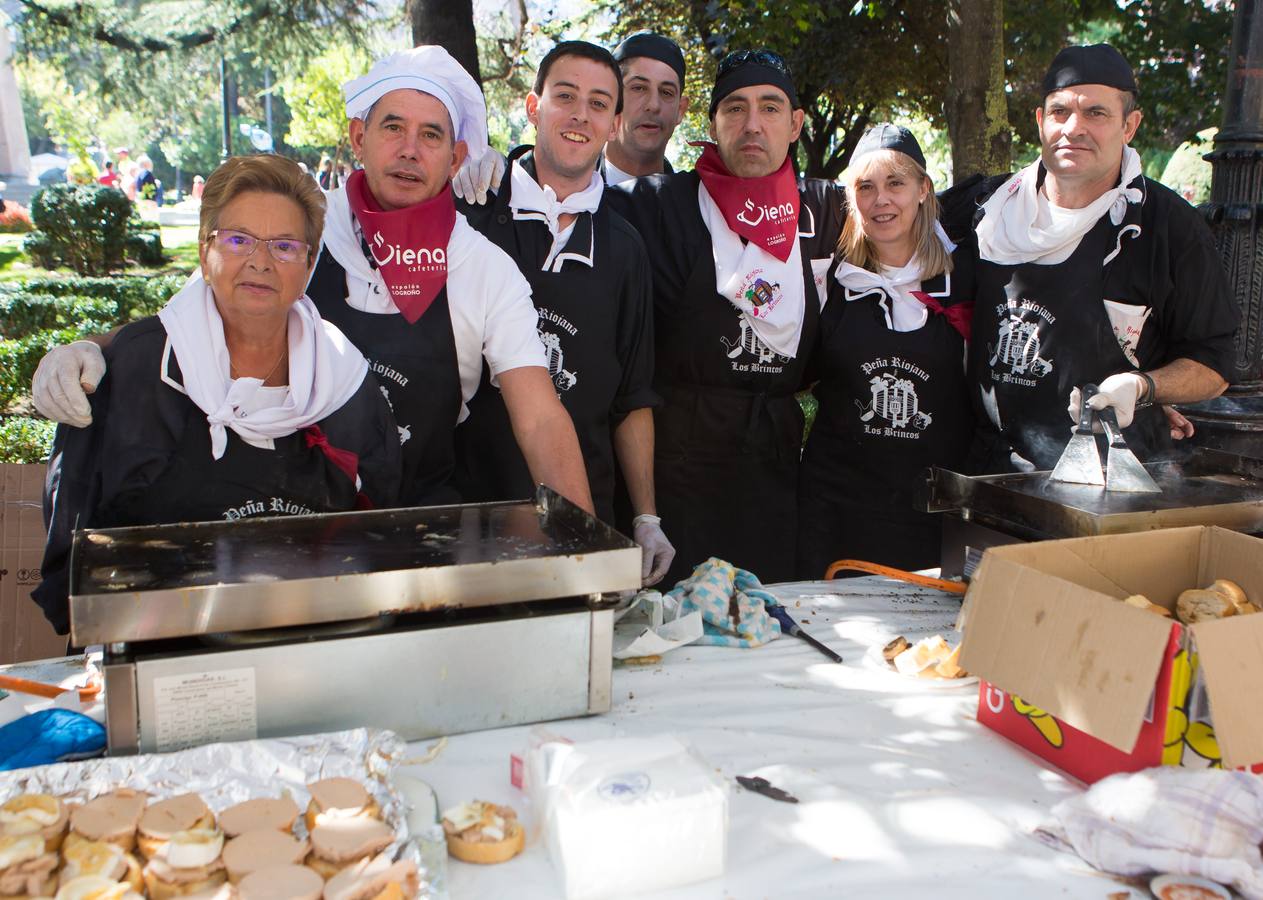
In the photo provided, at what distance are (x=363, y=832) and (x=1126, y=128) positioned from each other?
8.26ft

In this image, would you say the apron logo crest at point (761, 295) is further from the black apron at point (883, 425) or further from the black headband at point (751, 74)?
the black headband at point (751, 74)

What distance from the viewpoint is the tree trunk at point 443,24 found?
5.77 meters

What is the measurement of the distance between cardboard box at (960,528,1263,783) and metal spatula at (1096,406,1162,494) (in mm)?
368

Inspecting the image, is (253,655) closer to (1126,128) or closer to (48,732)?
(48,732)

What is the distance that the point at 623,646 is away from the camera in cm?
184

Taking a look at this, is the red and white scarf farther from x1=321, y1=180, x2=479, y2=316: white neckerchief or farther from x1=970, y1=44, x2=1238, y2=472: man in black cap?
x1=321, y1=180, x2=479, y2=316: white neckerchief

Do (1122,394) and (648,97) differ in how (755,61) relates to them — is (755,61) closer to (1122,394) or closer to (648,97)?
(648,97)

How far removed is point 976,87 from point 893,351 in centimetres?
331

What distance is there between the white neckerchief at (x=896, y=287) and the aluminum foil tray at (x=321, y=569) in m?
1.49

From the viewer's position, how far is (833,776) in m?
1.44

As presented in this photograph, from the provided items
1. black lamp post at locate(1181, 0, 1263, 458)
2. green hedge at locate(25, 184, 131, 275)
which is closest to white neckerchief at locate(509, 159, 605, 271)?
black lamp post at locate(1181, 0, 1263, 458)

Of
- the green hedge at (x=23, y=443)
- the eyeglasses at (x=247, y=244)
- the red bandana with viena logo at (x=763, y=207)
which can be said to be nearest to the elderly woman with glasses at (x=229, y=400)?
the eyeglasses at (x=247, y=244)

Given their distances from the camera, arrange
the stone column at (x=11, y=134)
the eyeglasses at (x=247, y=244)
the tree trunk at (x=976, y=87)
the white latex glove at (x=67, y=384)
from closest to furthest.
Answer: the white latex glove at (x=67, y=384)
the eyeglasses at (x=247, y=244)
the tree trunk at (x=976, y=87)
the stone column at (x=11, y=134)

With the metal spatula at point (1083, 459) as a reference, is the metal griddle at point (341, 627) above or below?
below
